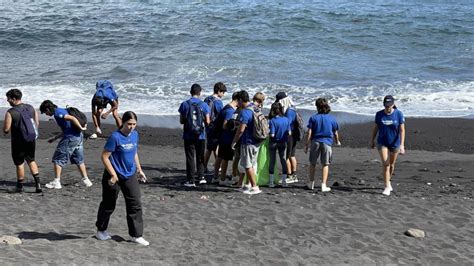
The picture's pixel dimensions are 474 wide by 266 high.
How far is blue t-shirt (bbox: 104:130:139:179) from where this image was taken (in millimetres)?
9227

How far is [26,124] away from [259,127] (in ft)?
10.6

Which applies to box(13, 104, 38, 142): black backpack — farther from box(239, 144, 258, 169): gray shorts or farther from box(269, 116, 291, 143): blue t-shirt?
box(269, 116, 291, 143): blue t-shirt

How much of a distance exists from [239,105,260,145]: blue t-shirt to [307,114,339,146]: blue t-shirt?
859 millimetres

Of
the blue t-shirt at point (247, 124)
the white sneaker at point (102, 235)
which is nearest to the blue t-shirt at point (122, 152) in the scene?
the white sneaker at point (102, 235)

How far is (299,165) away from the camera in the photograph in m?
14.9

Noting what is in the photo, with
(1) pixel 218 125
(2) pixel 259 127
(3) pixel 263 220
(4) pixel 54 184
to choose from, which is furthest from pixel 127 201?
(4) pixel 54 184

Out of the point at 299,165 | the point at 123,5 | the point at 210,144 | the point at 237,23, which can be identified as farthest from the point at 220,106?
the point at 123,5

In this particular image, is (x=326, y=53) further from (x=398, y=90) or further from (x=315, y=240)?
(x=315, y=240)

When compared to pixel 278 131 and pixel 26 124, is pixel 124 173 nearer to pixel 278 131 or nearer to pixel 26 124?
pixel 26 124

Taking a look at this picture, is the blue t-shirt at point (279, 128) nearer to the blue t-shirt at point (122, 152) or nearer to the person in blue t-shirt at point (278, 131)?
the person in blue t-shirt at point (278, 131)

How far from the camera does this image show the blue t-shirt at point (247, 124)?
12.0m

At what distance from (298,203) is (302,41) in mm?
22099

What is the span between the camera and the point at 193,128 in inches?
495

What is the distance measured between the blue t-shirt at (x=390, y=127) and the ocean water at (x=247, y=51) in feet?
26.2
